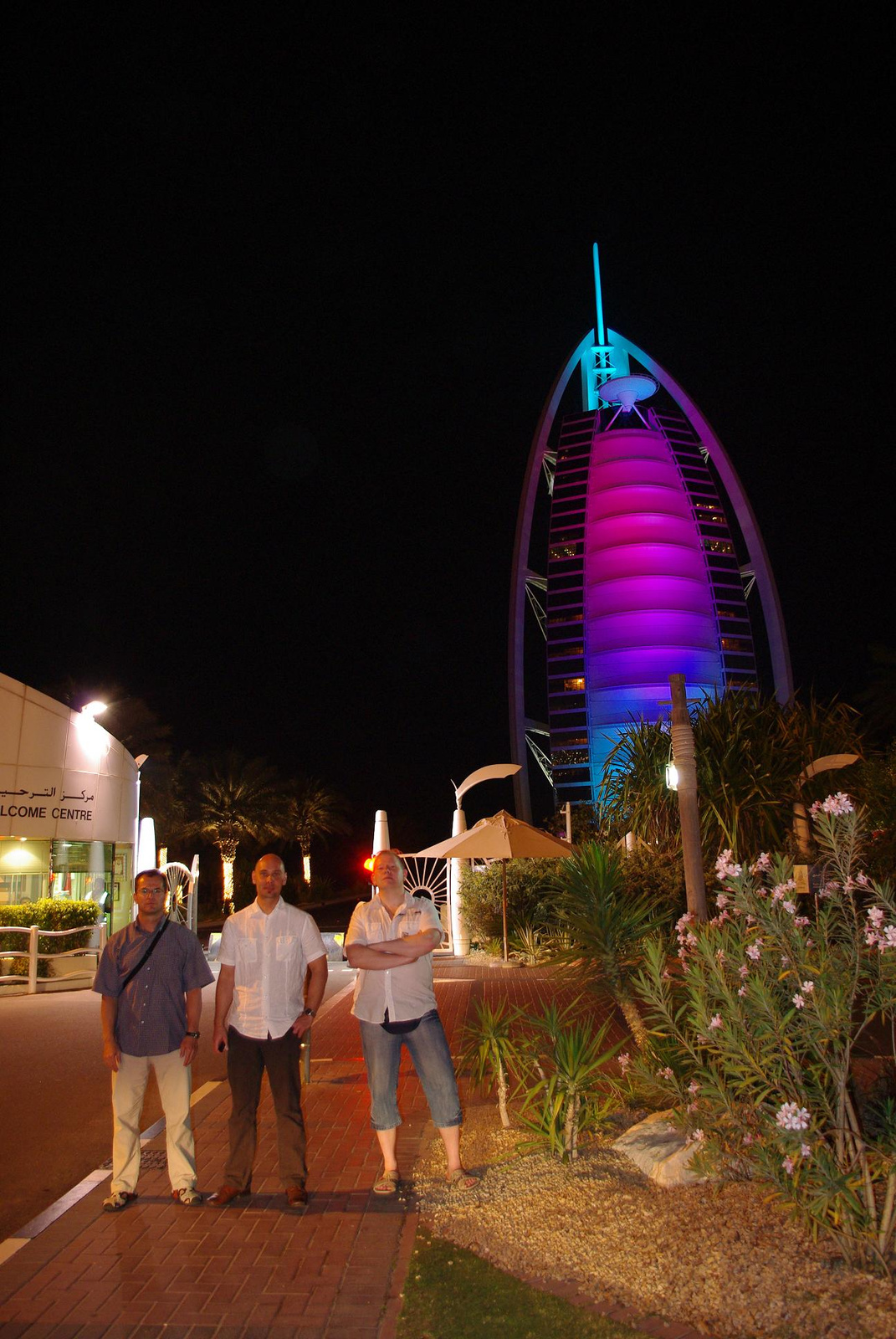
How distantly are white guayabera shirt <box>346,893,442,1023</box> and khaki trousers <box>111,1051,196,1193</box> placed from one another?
39.8 inches

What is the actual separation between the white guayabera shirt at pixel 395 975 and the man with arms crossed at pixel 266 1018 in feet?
0.81

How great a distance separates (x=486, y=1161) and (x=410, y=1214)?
96 cm

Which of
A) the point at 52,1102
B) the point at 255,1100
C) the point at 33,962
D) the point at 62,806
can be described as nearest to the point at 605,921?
the point at 255,1100

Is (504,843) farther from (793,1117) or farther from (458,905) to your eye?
(793,1117)

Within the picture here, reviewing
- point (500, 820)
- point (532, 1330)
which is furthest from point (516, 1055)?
point (500, 820)

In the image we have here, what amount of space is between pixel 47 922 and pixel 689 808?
42.0 ft

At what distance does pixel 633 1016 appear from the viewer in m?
7.12

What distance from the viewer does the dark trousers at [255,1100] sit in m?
5.39

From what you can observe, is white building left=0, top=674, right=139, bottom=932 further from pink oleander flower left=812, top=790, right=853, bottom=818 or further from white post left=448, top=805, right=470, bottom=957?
pink oleander flower left=812, top=790, right=853, bottom=818

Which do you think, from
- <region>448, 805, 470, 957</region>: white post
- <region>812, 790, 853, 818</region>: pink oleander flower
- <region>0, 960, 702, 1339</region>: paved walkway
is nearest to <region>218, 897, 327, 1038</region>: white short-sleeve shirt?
<region>0, 960, 702, 1339</region>: paved walkway

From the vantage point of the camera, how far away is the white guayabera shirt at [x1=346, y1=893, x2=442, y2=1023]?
557 cm

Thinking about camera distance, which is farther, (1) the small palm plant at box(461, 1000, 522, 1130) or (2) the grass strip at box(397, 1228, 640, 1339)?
(1) the small palm plant at box(461, 1000, 522, 1130)

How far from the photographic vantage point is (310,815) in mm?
56156

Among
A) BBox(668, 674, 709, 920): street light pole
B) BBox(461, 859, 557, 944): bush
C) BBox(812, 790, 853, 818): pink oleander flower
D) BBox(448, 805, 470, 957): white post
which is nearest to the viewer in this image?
BBox(812, 790, 853, 818): pink oleander flower
